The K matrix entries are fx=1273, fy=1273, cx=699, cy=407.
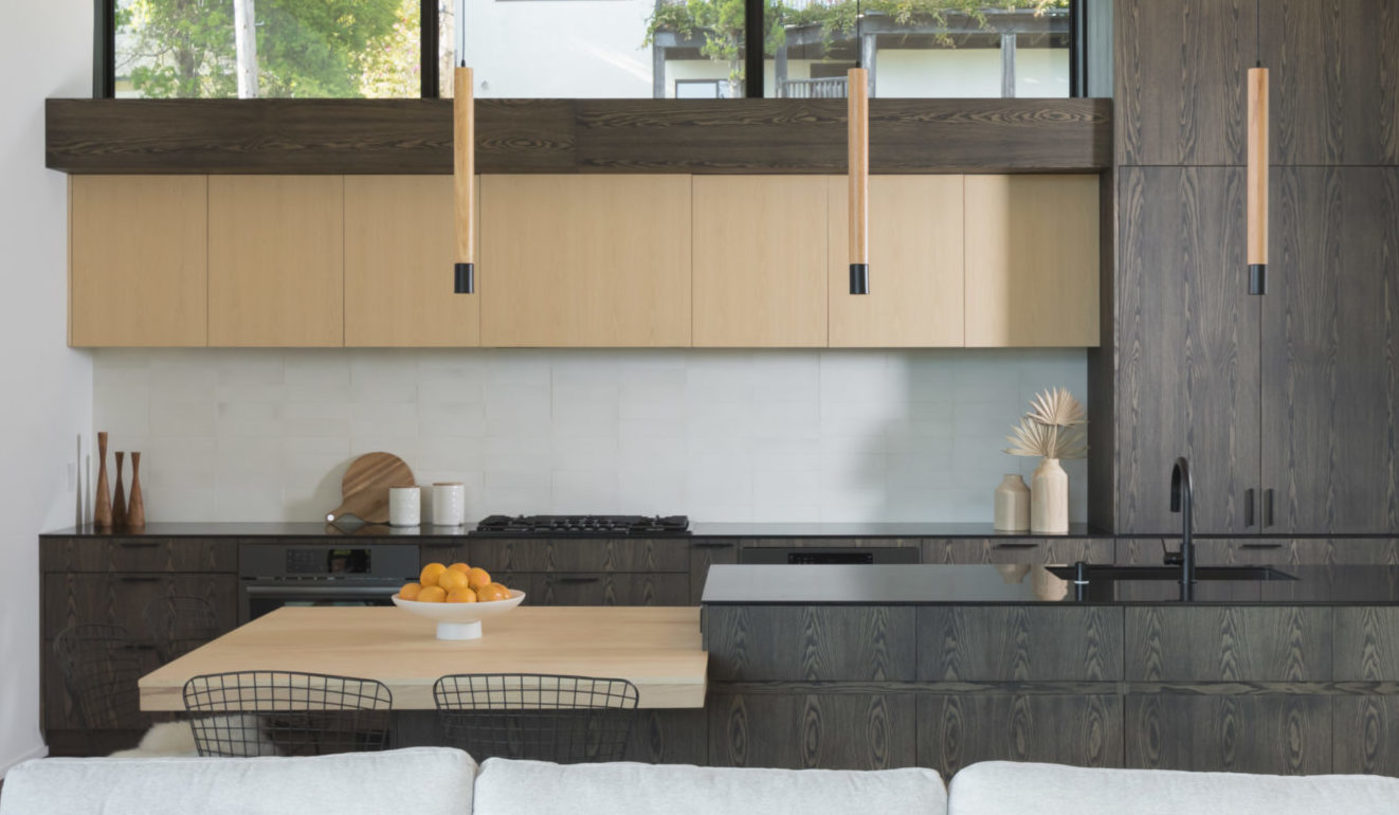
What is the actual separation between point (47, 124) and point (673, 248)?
2491 mm

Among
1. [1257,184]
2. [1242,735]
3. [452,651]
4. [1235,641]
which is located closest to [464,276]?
[452,651]

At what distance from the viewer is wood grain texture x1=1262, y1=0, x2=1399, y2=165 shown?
489cm

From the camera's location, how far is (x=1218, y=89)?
4910mm

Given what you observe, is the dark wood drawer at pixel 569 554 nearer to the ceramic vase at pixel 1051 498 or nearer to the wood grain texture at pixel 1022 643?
the ceramic vase at pixel 1051 498

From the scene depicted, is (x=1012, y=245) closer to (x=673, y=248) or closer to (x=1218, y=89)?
(x=1218, y=89)

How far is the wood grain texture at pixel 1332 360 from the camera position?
4.90m

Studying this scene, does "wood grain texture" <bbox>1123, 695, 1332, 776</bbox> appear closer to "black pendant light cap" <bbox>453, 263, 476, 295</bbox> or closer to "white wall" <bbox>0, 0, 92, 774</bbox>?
"black pendant light cap" <bbox>453, 263, 476, 295</bbox>

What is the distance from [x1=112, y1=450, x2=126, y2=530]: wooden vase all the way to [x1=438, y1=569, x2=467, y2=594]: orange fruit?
2.70 metres

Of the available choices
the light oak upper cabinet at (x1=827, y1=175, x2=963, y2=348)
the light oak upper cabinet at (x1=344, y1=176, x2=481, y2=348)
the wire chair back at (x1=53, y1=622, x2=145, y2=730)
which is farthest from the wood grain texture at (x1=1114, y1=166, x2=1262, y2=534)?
the wire chair back at (x1=53, y1=622, x2=145, y2=730)

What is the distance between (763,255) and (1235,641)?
2589 mm

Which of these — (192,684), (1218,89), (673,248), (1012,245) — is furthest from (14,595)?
(1218,89)

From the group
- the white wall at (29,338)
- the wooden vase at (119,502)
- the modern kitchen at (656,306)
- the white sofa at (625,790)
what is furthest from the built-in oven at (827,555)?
the white sofa at (625,790)

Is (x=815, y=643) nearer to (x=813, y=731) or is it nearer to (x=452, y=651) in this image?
(x=813, y=731)

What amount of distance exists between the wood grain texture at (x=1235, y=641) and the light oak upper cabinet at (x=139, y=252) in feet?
12.5
